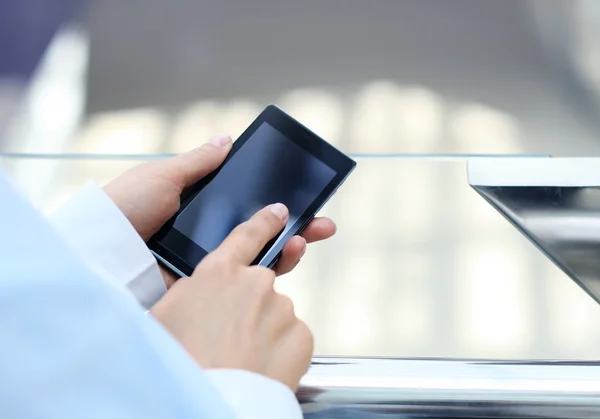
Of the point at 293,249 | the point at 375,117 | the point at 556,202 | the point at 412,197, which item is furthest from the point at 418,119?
the point at 293,249

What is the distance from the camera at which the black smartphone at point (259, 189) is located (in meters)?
0.52

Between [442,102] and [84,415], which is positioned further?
[442,102]

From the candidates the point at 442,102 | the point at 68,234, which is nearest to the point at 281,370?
the point at 68,234

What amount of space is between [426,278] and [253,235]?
0.87 ft

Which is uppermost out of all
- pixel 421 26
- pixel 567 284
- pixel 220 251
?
pixel 421 26


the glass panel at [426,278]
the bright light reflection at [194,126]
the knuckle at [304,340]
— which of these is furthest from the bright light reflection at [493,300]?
the bright light reflection at [194,126]

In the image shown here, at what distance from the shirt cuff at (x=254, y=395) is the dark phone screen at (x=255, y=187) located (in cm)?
20

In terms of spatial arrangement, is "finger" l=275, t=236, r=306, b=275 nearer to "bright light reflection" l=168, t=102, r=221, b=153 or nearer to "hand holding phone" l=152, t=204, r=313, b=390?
"hand holding phone" l=152, t=204, r=313, b=390

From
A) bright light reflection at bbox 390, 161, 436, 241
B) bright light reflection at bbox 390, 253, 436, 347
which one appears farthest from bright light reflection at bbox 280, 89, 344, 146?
bright light reflection at bbox 390, 253, 436, 347

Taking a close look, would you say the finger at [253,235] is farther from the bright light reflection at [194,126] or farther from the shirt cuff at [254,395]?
the bright light reflection at [194,126]

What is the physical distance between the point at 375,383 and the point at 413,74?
611mm

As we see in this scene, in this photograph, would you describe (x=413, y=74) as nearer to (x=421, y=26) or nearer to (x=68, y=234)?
(x=421, y=26)

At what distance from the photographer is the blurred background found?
0.61 meters

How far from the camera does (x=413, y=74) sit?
2.84ft
